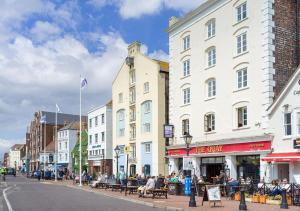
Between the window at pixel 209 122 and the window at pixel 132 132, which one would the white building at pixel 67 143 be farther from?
the window at pixel 209 122

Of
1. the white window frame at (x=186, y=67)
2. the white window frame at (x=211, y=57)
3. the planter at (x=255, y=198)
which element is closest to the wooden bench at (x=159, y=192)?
the planter at (x=255, y=198)

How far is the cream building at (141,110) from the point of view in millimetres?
53719

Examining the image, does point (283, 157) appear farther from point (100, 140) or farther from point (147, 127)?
point (100, 140)

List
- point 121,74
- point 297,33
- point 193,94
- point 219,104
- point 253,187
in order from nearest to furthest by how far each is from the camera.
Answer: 1. point 253,187
2. point 297,33
3. point 219,104
4. point 193,94
5. point 121,74

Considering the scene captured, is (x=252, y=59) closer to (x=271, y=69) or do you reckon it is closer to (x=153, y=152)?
(x=271, y=69)

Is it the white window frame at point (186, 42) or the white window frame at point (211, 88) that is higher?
the white window frame at point (186, 42)

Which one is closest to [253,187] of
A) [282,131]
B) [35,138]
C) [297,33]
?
[282,131]

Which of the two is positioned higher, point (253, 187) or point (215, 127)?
point (215, 127)

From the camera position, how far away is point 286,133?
3192 centimetres

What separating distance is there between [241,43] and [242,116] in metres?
5.30

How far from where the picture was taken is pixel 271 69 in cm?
3409

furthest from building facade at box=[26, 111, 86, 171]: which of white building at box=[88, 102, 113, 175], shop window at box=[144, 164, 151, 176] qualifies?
shop window at box=[144, 164, 151, 176]

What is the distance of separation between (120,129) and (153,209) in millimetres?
40246

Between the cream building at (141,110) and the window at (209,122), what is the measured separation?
12.8m
